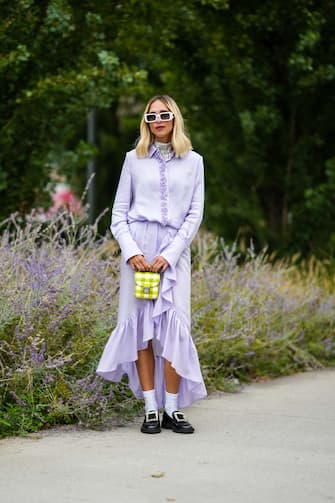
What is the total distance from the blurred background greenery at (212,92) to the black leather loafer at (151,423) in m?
3.99

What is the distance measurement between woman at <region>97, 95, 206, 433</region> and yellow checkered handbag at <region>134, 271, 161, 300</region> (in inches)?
1.7

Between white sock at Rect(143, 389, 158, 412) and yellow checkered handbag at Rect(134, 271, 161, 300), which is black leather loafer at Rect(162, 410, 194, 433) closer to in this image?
white sock at Rect(143, 389, 158, 412)

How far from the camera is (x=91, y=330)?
649cm

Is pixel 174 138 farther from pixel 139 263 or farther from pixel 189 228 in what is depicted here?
pixel 139 263

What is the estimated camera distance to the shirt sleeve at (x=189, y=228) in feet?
19.2

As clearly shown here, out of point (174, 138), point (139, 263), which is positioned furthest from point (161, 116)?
point (139, 263)

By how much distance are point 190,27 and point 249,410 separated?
5.70 m

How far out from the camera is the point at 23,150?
10062 mm

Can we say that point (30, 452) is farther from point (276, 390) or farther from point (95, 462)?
point (276, 390)

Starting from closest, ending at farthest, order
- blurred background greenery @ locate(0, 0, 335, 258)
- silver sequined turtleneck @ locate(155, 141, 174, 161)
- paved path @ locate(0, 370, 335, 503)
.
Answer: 1. paved path @ locate(0, 370, 335, 503)
2. silver sequined turtleneck @ locate(155, 141, 174, 161)
3. blurred background greenery @ locate(0, 0, 335, 258)

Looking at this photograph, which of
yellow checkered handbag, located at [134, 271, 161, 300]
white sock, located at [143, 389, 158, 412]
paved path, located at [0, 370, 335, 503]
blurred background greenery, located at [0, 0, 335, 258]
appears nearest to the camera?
paved path, located at [0, 370, 335, 503]

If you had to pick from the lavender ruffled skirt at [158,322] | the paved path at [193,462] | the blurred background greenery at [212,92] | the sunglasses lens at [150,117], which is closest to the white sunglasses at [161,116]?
the sunglasses lens at [150,117]

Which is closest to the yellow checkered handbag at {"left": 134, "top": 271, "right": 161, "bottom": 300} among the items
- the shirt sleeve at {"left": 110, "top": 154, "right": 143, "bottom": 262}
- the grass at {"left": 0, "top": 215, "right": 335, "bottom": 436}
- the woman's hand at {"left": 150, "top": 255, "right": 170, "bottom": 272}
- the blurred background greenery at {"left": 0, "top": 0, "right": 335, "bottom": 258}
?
the woman's hand at {"left": 150, "top": 255, "right": 170, "bottom": 272}

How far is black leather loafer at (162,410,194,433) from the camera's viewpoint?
5.87 metres
